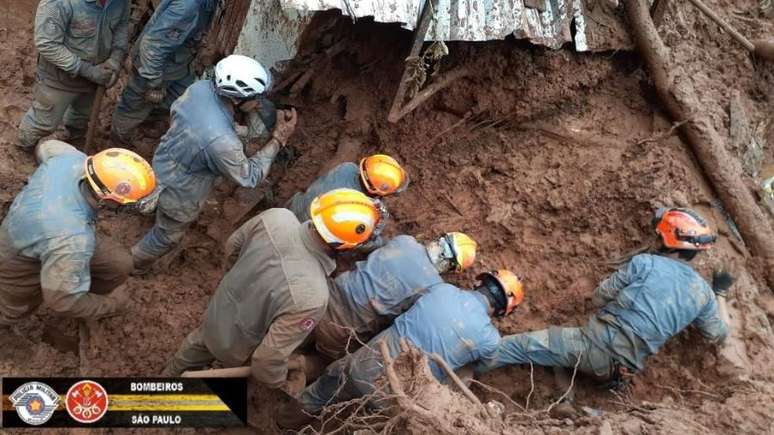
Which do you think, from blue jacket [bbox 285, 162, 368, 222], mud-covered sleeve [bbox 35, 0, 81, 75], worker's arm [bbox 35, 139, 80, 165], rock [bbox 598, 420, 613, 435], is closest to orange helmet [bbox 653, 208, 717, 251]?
rock [bbox 598, 420, 613, 435]

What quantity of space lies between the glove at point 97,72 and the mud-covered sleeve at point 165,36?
0.94ft

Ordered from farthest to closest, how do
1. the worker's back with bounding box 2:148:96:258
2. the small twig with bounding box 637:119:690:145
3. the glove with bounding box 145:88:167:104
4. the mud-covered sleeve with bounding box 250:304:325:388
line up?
the glove with bounding box 145:88:167:104 < the small twig with bounding box 637:119:690:145 < the worker's back with bounding box 2:148:96:258 < the mud-covered sleeve with bounding box 250:304:325:388

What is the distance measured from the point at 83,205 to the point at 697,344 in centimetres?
463

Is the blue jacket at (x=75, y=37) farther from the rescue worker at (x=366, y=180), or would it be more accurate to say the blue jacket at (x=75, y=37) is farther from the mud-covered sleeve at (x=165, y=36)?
the rescue worker at (x=366, y=180)

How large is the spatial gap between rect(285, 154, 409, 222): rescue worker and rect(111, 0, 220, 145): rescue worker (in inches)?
76.7

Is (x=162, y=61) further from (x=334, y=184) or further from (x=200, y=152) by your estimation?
(x=334, y=184)

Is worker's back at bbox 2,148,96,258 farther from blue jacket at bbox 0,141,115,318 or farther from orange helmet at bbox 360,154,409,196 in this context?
orange helmet at bbox 360,154,409,196

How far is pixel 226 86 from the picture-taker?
4.63 meters

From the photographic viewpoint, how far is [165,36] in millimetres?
5547

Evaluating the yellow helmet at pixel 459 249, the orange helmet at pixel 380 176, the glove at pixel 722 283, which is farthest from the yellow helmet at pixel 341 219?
the glove at pixel 722 283

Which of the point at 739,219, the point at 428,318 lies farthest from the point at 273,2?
the point at 739,219

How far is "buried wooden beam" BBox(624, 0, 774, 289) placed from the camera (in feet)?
17.8

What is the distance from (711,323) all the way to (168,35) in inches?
203

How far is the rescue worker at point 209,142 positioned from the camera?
466 centimetres
